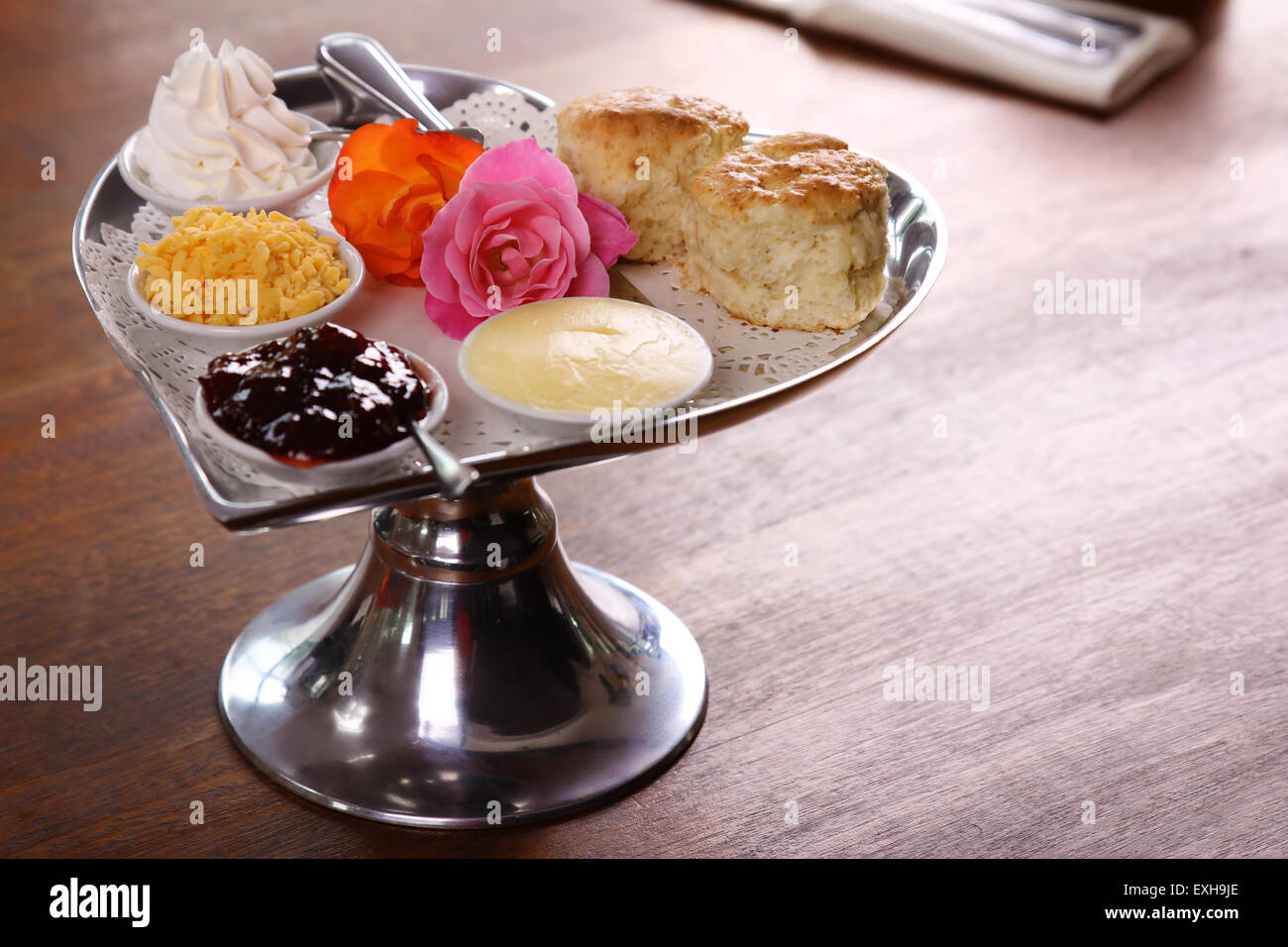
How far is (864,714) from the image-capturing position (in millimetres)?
1185

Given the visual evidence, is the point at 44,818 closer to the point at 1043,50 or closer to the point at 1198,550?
the point at 1198,550

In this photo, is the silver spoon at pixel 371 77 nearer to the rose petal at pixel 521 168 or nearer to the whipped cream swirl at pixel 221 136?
the whipped cream swirl at pixel 221 136

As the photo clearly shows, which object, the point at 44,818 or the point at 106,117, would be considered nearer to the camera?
the point at 44,818

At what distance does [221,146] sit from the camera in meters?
1.12

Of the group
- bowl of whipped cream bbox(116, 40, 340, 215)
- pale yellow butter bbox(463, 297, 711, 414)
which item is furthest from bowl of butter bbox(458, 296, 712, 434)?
bowl of whipped cream bbox(116, 40, 340, 215)

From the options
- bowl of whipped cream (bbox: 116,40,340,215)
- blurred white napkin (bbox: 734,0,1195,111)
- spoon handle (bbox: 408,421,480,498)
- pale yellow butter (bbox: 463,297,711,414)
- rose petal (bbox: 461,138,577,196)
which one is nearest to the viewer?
spoon handle (bbox: 408,421,480,498)

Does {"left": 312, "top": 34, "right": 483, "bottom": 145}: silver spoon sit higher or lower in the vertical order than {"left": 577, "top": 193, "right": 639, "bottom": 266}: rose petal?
higher

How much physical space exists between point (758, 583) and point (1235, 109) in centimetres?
152

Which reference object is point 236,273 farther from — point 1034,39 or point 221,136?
point 1034,39

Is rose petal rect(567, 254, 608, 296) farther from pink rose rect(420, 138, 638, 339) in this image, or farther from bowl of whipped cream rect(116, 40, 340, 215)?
bowl of whipped cream rect(116, 40, 340, 215)

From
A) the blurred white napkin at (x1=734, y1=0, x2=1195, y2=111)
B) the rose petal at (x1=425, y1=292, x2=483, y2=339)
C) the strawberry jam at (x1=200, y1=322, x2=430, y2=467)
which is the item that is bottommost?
the strawberry jam at (x1=200, y1=322, x2=430, y2=467)

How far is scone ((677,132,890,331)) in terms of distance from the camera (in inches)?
38.3

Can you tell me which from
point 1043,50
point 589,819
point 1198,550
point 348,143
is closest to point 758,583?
point 589,819

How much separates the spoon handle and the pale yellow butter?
9cm
